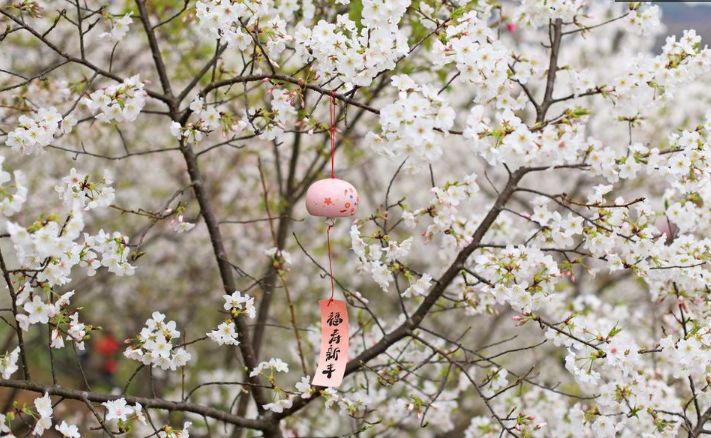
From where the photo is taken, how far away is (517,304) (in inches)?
99.8

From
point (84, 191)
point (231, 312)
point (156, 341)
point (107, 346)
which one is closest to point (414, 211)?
point (231, 312)

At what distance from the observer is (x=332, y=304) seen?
8.18 ft

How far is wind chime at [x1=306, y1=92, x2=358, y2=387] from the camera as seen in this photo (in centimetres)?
229

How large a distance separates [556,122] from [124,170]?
5.40 m

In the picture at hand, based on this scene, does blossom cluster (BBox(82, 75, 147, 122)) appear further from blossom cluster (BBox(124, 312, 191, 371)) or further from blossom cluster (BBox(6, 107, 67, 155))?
blossom cluster (BBox(124, 312, 191, 371))

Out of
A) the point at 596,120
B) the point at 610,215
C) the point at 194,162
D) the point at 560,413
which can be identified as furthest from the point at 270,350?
the point at 610,215

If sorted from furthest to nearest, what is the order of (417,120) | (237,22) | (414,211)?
(414,211) → (237,22) → (417,120)

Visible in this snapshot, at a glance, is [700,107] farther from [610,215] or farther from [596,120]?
[610,215]

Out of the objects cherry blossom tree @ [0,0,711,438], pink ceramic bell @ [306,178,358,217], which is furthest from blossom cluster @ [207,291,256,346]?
pink ceramic bell @ [306,178,358,217]

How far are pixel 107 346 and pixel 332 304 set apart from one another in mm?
6944

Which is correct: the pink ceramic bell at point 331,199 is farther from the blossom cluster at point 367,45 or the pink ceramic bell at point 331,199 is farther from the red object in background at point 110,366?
the red object in background at point 110,366

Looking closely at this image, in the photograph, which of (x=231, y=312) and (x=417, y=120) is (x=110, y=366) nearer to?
(x=231, y=312)

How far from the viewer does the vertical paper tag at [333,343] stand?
244 cm

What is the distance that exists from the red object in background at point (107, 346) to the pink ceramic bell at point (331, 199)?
697cm
